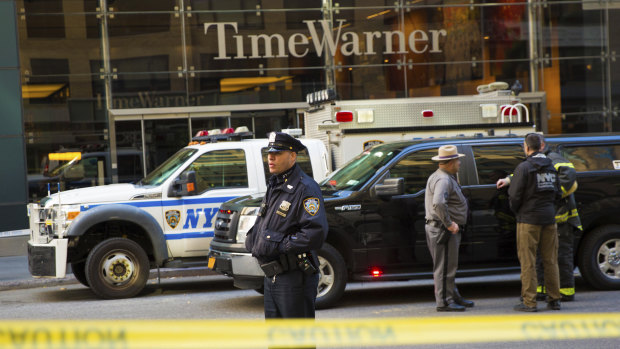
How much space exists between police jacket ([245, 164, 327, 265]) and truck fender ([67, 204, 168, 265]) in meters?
4.89

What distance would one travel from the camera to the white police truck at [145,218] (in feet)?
32.8

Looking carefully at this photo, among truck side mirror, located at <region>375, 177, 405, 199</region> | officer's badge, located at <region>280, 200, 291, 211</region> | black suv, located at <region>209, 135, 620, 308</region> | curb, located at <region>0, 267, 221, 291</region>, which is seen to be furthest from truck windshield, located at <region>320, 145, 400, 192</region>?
officer's badge, located at <region>280, 200, 291, 211</region>

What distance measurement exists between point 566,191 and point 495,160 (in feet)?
2.99

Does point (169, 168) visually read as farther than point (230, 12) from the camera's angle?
No

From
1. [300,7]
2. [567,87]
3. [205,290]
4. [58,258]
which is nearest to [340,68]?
[300,7]

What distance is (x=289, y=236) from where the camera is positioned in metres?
5.30

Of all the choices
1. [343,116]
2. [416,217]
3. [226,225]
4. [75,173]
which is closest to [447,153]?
[416,217]

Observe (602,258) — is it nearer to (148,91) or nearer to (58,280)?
(58,280)

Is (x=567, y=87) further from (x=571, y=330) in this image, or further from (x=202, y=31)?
(x=571, y=330)

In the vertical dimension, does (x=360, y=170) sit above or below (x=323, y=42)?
below

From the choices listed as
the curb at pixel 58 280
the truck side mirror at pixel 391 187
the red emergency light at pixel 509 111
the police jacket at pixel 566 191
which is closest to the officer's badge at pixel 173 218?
the curb at pixel 58 280

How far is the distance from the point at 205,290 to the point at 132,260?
1321 millimetres

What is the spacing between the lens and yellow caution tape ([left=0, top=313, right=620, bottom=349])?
10.5 feet

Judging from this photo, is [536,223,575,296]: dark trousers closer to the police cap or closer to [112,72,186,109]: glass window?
the police cap
